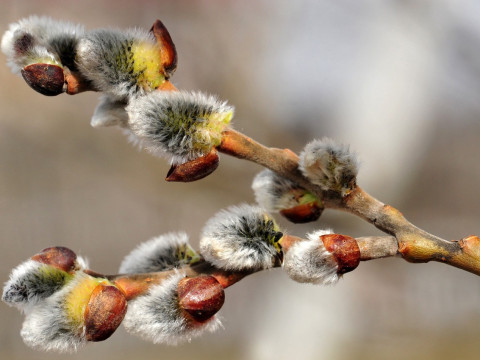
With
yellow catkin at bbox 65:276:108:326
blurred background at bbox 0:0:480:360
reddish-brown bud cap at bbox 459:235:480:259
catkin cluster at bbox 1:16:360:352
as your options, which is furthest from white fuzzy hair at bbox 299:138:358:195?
blurred background at bbox 0:0:480:360

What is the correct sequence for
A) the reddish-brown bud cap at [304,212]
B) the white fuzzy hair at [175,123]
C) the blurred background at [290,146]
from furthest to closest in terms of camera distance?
the blurred background at [290,146]
the reddish-brown bud cap at [304,212]
the white fuzzy hair at [175,123]

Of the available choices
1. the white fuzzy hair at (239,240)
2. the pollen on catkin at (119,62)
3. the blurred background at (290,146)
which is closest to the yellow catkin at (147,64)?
the pollen on catkin at (119,62)

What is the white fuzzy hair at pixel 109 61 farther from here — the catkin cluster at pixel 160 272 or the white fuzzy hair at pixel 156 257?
the white fuzzy hair at pixel 156 257

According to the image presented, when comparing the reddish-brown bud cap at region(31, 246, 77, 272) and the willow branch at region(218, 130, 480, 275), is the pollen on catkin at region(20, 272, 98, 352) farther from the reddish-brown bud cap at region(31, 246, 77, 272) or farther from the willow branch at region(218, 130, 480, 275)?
the willow branch at region(218, 130, 480, 275)

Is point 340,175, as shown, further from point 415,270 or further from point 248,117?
point 415,270

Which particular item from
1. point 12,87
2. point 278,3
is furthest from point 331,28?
point 12,87

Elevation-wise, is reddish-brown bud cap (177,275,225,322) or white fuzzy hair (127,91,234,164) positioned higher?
white fuzzy hair (127,91,234,164)

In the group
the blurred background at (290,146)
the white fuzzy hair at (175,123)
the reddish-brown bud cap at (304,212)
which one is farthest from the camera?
the blurred background at (290,146)
